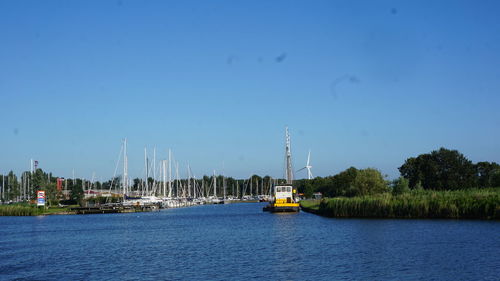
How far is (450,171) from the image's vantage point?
14400 centimetres

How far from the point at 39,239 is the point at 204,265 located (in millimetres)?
32467

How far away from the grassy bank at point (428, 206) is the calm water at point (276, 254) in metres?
3.38

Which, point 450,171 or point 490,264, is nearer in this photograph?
point 490,264

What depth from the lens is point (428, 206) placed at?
7044 cm

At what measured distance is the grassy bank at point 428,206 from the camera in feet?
215

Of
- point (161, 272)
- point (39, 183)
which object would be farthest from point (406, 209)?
point (39, 183)

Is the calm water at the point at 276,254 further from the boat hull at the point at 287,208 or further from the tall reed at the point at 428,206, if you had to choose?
the boat hull at the point at 287,208

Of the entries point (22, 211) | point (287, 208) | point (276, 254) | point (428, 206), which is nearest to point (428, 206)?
point (428, 206)

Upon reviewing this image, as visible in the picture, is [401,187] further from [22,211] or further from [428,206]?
[22,211]

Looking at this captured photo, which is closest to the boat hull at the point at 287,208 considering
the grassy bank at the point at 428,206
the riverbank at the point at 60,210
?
the grassy bank at the point at 428,206

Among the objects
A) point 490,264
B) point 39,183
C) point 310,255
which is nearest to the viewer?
point 490,264

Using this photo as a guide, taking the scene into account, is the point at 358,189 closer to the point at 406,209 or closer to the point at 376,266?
the point at 406,209

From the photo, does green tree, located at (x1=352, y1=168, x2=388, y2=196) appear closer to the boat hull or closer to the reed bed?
the boat hull

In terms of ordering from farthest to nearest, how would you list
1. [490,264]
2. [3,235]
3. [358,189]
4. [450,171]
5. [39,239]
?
[450,171]
[358,189]
[3,235]
[39,239]
[490,264]
